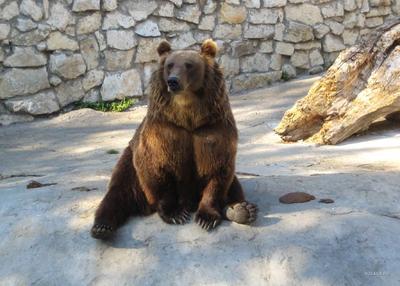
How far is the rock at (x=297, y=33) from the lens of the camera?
39.1 feet

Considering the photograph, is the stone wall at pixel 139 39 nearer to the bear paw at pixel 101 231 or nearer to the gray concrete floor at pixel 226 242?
the gray concrete floor at pixel 226 242

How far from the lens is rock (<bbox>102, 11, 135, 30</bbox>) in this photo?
402 inches

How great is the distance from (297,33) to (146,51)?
3349mm

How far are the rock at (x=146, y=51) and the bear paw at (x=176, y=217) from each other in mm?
6954

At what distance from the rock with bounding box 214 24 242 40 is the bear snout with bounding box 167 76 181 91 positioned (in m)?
7.84

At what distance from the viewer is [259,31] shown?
11672mm

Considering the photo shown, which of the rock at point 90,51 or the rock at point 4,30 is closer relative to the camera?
the rock at point 4,30

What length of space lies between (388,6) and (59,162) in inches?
344

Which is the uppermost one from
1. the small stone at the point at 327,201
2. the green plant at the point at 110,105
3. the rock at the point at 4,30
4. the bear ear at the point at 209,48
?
the bear ear at the point at 209,48

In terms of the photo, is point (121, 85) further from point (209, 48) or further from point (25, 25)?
point (209, 48)

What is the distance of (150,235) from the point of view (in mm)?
3797

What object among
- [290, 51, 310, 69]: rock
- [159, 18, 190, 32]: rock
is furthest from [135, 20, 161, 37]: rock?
[290, 51, 310, 69]: rock

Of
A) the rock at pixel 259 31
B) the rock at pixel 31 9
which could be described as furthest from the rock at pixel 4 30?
the rock at pixel 259 31

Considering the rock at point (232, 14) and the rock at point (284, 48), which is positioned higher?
the rock at point (232, 14)
